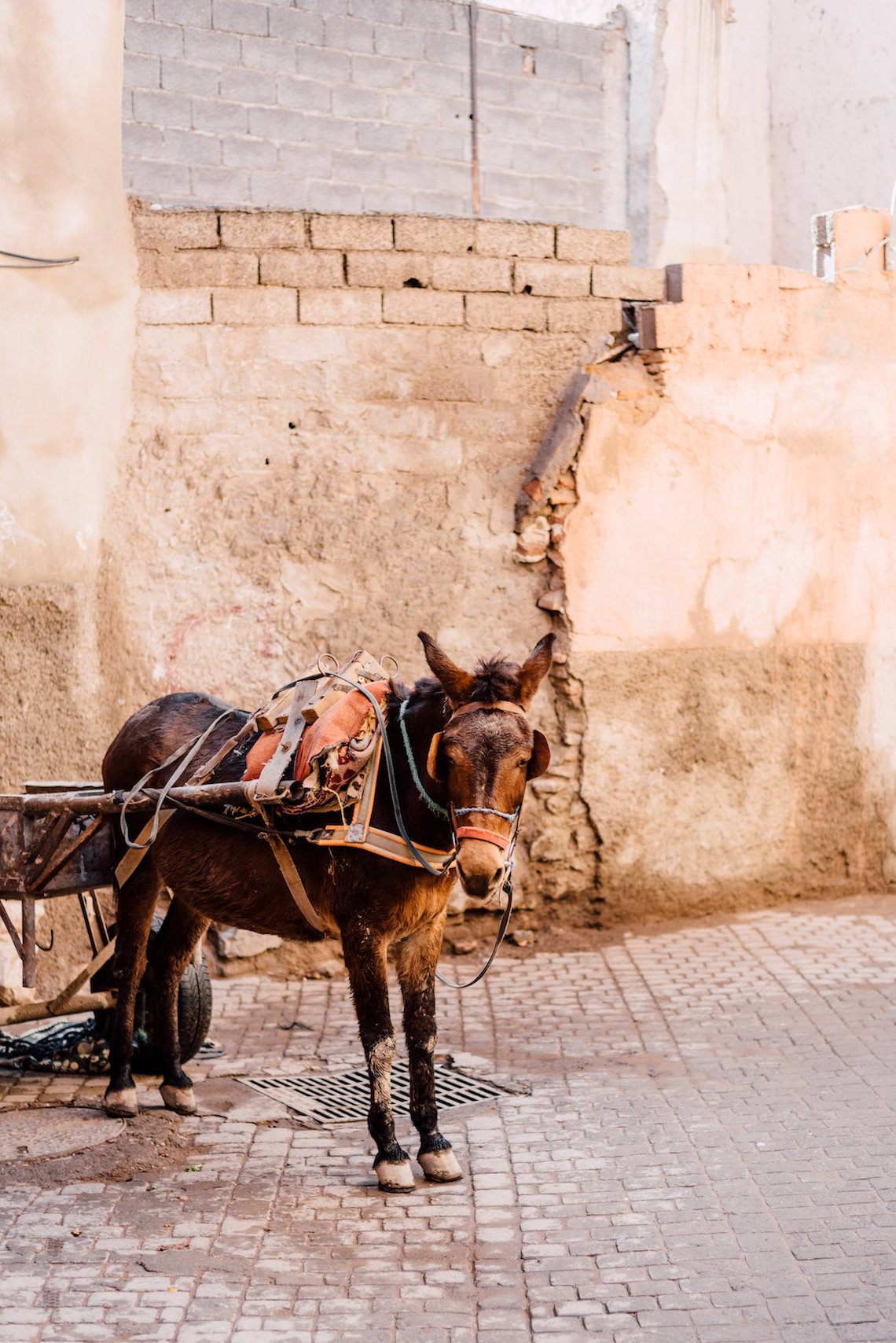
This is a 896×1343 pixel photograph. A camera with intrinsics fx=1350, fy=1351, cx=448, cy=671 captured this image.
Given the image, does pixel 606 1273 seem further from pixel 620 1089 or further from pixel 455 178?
pixel 455 178

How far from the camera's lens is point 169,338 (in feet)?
24.2

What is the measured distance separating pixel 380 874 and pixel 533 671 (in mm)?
914

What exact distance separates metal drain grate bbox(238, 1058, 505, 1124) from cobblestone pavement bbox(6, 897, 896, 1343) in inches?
6.5

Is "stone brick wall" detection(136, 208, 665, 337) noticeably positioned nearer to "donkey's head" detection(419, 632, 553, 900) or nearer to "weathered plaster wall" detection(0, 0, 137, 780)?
"weathered plaster wall" detection(0, 0, 137, 780)

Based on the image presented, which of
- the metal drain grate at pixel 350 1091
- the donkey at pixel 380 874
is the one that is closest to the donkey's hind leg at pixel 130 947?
the donkey at pixel 380 874

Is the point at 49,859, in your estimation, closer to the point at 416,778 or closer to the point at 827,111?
the point at 416,778

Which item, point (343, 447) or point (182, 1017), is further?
point (343, 447)

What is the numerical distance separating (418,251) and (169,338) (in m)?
1.54

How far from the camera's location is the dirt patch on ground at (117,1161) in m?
4.87

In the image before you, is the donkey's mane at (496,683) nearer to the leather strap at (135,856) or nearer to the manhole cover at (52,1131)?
the leather strap at (135,856)

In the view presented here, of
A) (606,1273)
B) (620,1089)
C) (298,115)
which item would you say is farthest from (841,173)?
(606,1273)

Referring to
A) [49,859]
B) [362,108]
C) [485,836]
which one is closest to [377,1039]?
[485,836]

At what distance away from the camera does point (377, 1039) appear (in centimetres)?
475

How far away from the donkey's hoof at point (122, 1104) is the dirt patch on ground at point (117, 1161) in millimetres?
77
